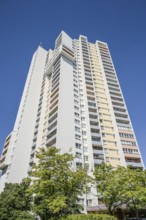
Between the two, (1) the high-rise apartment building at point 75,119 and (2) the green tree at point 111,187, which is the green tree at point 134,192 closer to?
(2) the green tree at point 111,187

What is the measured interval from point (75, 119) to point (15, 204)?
2791 centimetres

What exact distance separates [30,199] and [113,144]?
28419 mm

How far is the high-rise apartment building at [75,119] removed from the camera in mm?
47781

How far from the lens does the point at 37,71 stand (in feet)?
257

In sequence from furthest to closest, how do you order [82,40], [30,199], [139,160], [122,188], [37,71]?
1. [82,40]
2. [37,71]
3. [139,160]
4. [30,199]
5. [122,188]

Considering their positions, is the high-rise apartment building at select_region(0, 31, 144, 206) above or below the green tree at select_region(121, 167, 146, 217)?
above

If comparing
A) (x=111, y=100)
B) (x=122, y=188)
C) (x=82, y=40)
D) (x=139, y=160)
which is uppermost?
(x=82, y=40)

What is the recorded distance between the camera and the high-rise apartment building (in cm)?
4778

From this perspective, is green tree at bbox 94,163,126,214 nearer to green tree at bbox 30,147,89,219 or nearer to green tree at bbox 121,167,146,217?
green tree at bbox 121,167,146,217

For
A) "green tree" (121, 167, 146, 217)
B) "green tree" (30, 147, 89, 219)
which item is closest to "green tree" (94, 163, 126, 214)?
"green tree" (121, 167, 146, 217)

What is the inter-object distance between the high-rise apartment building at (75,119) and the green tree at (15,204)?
Answer: 41.0 feet

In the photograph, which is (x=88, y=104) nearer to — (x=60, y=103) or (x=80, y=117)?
(x=80, y=117)

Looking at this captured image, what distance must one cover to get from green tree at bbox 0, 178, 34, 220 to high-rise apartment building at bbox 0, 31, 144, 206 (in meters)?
12.5

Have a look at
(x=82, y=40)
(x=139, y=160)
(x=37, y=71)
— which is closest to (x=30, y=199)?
(x=139, y=160)
